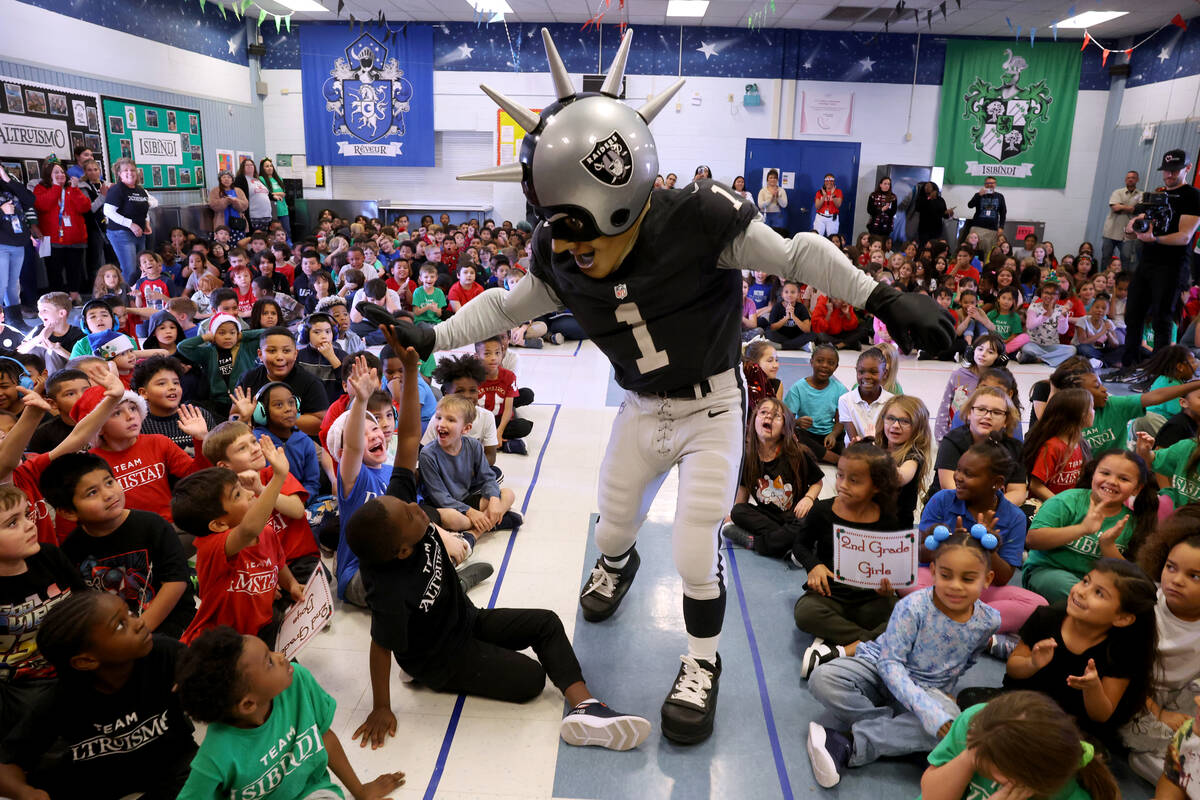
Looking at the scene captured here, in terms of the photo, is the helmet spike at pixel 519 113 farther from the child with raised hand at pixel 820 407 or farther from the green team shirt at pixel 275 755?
the child with raised hand at pixel 820 407

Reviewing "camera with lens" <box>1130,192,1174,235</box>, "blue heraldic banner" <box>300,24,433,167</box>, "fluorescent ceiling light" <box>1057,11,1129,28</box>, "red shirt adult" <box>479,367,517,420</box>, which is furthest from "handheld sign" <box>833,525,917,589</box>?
"blue heraldic banner" <box>300,24,433,167</box>

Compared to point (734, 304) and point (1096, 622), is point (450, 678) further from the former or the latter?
point (1096, 622)

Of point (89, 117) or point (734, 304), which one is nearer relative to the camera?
point (734, 304)

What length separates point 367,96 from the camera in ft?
54.3

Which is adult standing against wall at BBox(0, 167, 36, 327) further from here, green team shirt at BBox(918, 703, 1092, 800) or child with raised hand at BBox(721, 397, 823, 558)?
green team shirt at BBox(918, 703, 1092, 800)

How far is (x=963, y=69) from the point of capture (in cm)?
1574

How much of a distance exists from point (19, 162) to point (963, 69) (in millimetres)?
15999

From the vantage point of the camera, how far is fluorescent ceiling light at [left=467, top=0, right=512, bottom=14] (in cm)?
1426

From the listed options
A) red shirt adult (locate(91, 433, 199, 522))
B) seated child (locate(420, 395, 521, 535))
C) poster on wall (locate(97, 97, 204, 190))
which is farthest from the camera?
poster on wall (locate(97, 97, 204, 190))

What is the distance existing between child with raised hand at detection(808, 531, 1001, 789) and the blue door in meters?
14.3

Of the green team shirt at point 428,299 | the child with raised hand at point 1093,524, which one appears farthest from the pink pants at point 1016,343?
the green team shirt at point 428,299

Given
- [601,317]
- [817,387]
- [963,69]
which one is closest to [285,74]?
[963,69]

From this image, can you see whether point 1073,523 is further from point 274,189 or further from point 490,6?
point 274,189

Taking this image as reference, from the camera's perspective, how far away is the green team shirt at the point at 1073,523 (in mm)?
3480
